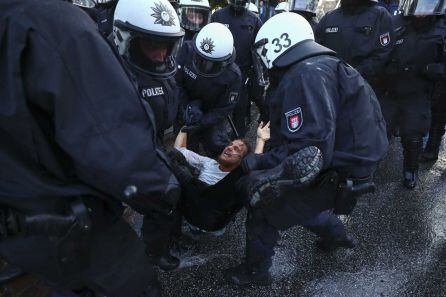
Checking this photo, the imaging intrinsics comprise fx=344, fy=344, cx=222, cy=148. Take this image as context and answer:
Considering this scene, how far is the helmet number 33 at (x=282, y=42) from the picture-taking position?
2.05 meters

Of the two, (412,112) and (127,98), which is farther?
(412,112)

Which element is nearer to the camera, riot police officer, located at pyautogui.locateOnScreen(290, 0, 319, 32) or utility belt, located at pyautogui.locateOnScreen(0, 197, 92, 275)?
utility belt, located at pyautogui.locateOnScreen(0, 197, 92, 275)

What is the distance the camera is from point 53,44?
1033 millimetres

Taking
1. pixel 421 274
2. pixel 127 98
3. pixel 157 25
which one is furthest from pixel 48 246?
pixel 421 274

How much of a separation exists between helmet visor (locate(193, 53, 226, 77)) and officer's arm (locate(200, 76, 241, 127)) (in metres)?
0.26

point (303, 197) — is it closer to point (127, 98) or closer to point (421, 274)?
point (421, 274)

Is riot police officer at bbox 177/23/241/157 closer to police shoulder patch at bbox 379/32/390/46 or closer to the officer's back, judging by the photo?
the officer's back

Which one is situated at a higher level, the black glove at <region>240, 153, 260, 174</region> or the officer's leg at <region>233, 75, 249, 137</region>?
the black glove at <region>240, 153, 260, 174</region>

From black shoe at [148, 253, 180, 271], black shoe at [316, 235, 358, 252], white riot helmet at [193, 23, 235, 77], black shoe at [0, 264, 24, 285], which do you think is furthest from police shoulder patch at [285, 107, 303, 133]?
black shoe at [0, 264, 24, 285]

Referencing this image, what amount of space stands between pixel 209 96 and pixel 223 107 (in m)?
A: 0.20

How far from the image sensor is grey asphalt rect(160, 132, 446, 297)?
2.42 metres

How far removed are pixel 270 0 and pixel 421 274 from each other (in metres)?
8.80

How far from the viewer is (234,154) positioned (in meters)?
2.76

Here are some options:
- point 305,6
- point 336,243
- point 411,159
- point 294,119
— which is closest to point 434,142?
point 411,159
